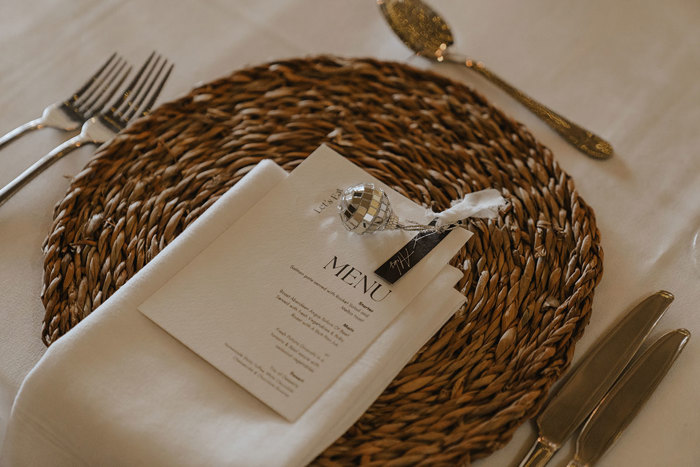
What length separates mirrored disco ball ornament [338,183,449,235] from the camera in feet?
1.99

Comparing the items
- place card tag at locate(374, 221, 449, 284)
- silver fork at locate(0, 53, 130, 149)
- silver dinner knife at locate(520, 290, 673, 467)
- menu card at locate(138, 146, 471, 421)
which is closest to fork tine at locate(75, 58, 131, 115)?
silver fork at locate(0, 53, 130, 149)

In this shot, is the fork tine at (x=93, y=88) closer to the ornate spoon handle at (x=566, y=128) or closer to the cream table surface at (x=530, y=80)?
the cream table surface at (x=530, y=80)

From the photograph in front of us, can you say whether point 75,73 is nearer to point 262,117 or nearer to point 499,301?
point 262,117

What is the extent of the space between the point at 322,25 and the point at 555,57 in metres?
0.33

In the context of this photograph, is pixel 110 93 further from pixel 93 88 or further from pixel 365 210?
pixel 365 210

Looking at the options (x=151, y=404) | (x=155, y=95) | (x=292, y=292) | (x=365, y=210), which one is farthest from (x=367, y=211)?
(x=155, y=95)

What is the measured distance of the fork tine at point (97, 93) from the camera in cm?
78

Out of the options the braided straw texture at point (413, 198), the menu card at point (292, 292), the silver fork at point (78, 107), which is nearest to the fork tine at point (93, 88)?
the silver fork at point (78, 107)

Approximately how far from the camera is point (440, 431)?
0.56 meters

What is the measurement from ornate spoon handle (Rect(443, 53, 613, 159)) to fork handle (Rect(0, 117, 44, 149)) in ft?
1.86

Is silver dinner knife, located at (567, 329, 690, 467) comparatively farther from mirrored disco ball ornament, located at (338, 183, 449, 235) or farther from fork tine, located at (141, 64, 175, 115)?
fork tine, located at (141, 64, 175, 115)

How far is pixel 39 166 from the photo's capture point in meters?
0.71

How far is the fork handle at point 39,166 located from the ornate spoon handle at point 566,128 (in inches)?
20.7

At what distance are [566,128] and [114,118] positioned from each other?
56cm
